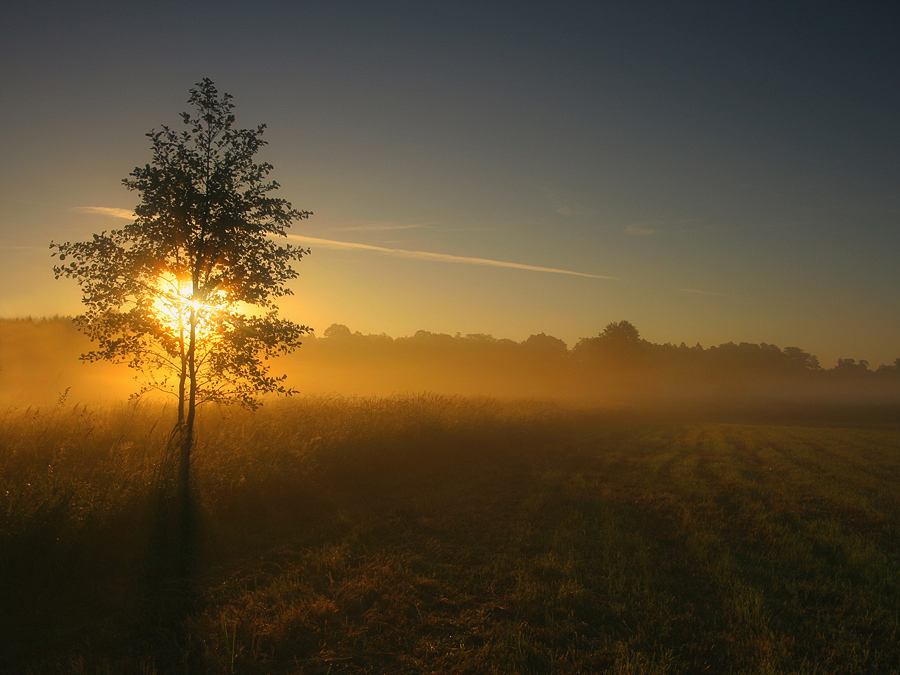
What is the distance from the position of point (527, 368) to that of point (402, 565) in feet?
229

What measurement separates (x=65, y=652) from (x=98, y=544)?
2188 mm

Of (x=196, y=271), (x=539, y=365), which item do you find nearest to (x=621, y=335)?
(x=539, y=365)

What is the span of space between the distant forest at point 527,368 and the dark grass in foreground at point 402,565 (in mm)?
21378

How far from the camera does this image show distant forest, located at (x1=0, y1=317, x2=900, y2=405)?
157ft

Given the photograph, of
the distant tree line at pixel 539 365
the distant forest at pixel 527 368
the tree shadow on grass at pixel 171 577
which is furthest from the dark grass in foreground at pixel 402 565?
the distant tree line at pixel 539 365

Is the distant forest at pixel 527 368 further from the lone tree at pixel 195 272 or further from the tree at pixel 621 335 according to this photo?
the lone tree at pixel 195 272

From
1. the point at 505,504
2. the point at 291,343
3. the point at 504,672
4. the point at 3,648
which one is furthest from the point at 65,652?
the point at 505,504

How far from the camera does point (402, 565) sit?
5.86 meters

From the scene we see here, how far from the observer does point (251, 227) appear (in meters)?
7.93

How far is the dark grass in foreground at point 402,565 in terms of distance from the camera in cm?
402

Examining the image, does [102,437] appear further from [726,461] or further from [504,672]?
[726,461]

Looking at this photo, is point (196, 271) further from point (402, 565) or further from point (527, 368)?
point (527, 368)

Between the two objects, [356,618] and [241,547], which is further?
[241,547]

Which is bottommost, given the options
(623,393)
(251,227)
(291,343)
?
(623,393)
